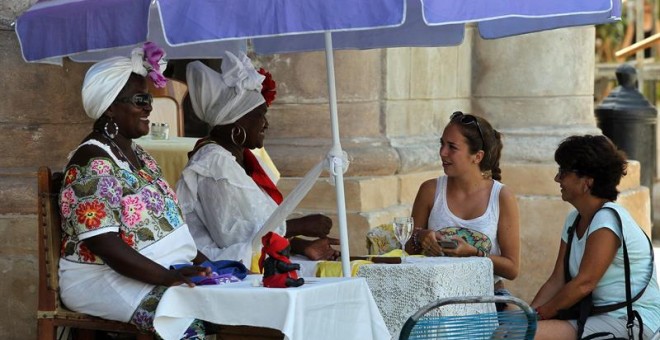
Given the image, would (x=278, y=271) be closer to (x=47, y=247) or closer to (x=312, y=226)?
(x=47, y=247)

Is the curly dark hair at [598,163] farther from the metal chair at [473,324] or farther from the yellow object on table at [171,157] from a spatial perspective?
the yellow object on table at [171,157]

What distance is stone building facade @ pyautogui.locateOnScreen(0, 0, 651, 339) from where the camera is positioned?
6.42 m

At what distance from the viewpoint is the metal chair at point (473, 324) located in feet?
13.2

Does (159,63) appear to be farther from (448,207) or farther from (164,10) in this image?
(448,207)

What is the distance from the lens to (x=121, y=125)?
4.75 metres

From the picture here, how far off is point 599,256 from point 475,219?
29.7 inches

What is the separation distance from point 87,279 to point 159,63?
2.93ft

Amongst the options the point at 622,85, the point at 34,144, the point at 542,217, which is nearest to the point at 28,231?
the point at 34,144

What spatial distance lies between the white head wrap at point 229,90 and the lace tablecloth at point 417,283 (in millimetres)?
957

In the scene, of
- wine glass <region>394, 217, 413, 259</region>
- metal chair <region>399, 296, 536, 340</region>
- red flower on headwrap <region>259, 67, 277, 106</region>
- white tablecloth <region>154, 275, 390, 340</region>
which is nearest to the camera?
metal chair <region>399, 296, 536, 340</region>

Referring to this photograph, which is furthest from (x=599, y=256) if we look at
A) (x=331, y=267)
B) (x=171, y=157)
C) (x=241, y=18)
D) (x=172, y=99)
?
(x=172, y=99)

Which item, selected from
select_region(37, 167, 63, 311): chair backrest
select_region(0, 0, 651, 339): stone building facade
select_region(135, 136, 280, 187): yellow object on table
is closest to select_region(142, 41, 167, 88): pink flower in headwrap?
select_region(37, 167, 63, 311): chair backrest

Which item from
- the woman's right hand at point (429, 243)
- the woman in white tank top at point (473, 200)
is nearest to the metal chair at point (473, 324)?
the woman's right hand at point (429, 243)

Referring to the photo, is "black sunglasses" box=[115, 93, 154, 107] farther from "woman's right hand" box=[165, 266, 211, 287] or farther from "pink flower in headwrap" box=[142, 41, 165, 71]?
"woman's right hand" box=[165, 266, 211, 287]
